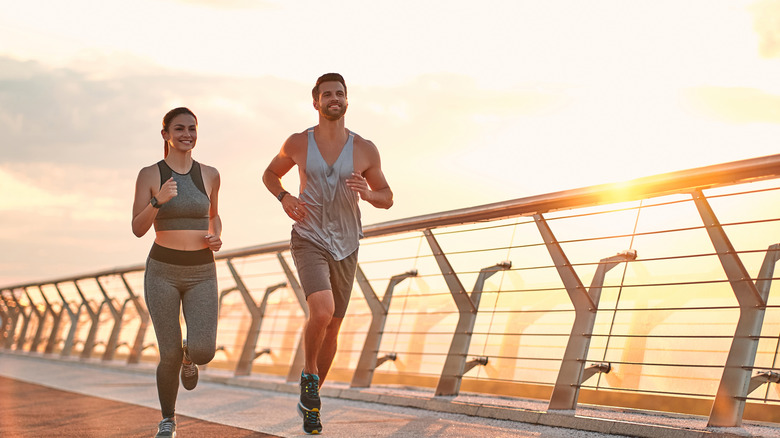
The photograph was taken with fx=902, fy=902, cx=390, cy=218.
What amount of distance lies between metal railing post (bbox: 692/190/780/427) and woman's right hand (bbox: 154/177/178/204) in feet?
8.74

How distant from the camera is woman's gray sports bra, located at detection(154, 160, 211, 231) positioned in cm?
473

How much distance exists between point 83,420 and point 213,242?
6.89ft

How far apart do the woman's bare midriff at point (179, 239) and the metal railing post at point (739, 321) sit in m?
2.61

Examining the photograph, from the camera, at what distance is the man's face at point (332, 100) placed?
502cm

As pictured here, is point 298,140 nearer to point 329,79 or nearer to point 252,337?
point 329,79

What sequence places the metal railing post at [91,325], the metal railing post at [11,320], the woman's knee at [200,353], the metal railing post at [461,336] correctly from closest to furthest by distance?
the woman's knee at [200,353] < the metal railing post at [461,336] < the metal railing post at [91,325] < the metal railing post at [11,320]

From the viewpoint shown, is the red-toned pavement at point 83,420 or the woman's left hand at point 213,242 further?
the red-toned pavement at point 83,420

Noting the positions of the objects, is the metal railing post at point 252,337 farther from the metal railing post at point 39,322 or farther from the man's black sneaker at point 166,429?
the metal railing post at point 39,322

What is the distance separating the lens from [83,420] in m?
6.04

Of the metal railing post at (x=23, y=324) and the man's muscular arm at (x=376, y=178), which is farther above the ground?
the metal railing post at (x=23, y=324)

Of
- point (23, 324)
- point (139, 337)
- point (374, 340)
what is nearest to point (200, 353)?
point (374, 340)

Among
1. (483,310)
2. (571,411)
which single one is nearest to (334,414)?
(483,310)

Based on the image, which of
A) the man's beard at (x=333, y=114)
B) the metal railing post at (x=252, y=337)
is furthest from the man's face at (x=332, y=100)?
the metal railing post at (x=252, y=337)

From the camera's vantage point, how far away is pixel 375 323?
7.49 metres
